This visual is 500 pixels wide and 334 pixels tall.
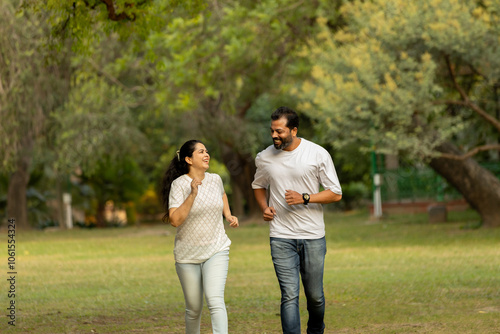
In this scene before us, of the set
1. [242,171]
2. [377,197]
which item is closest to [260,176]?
[377,197]

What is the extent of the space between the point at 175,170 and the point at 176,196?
0.28m

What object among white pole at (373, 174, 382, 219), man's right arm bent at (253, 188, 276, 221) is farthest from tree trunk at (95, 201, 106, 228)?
man's right arm bent at (253, 188, 276, 221)

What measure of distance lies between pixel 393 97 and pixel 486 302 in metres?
10.5

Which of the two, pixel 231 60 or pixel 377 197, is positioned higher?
pixel 231 60

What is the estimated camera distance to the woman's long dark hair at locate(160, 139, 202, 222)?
22.8 feet

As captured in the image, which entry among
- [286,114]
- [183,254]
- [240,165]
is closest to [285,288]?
[183,254]

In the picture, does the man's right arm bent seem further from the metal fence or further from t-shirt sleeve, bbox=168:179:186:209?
the metal fence

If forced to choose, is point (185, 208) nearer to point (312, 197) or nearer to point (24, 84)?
point (312, 197)

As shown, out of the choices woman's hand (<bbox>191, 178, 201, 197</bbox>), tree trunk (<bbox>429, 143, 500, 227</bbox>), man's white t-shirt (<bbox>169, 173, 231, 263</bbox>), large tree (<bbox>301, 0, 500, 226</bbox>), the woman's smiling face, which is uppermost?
large tree (<bbox>301, 0, 500, 226</bbox>)

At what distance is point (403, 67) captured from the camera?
67.1ft

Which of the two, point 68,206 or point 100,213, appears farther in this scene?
point 100,213

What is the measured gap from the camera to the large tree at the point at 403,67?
20.1 meters

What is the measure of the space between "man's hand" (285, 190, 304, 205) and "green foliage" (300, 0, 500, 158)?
13.6 m

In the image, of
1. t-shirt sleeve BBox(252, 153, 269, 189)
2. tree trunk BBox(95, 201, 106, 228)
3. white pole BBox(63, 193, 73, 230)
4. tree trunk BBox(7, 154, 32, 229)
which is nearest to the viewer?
t-shirt sleeve BBox(252, 153, 269, 189)
